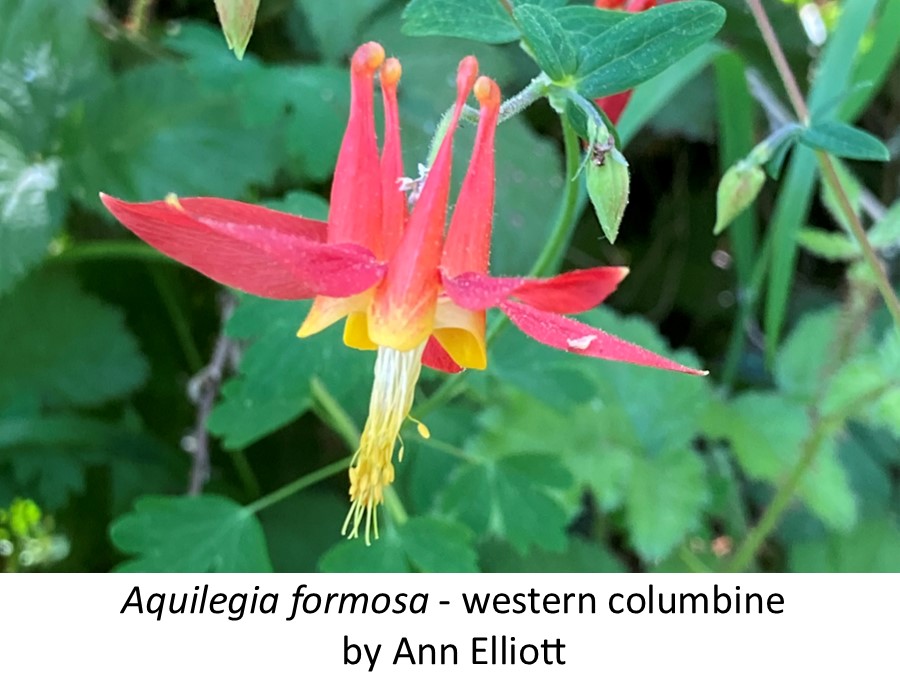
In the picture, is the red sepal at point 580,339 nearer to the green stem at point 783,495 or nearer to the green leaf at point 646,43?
the green leaf at point 646,43

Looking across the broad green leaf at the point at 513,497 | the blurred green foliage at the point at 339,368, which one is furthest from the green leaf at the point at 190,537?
the broad green leaf at the point at 513,497

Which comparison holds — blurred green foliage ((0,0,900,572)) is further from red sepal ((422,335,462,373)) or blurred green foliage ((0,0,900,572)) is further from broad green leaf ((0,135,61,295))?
red sepal ((422,335,462,373))

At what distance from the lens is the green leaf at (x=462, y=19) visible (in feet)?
2.09

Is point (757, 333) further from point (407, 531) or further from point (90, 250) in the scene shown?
point (90, 250)

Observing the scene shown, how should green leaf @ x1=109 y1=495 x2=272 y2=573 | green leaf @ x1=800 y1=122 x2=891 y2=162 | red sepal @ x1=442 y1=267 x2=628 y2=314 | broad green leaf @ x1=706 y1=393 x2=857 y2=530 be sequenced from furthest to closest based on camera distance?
broad green leaf @ x1=706 y1=393 x2=857 y2=530, green leaf @ x1=109 y1=495 x2=272 y2=573, green leaf @ x1=800 y1=122 x2=891 y2=162, red sepal @ x1=442 y1=267 x2=628 y2=314

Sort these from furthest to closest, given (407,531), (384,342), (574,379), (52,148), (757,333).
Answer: (757,333), (52,148), (574,379), (407,531), (384,342)

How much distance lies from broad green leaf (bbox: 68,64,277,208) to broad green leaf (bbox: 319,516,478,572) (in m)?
0.55

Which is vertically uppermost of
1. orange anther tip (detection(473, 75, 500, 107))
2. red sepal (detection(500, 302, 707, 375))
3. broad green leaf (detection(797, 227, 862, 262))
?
orange anther tip (detection(473, 75, 500, 107))

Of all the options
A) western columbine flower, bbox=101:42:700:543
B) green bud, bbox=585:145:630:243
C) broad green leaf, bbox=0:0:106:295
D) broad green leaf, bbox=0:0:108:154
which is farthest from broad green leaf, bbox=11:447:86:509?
green bud, bbox=585:145:630:243

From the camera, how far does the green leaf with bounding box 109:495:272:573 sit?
96 centimetres

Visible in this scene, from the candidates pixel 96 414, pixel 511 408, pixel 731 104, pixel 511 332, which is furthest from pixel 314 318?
pixel 96 414

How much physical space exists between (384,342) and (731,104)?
29.5 inches

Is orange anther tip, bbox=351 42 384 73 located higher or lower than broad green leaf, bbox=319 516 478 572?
higher
